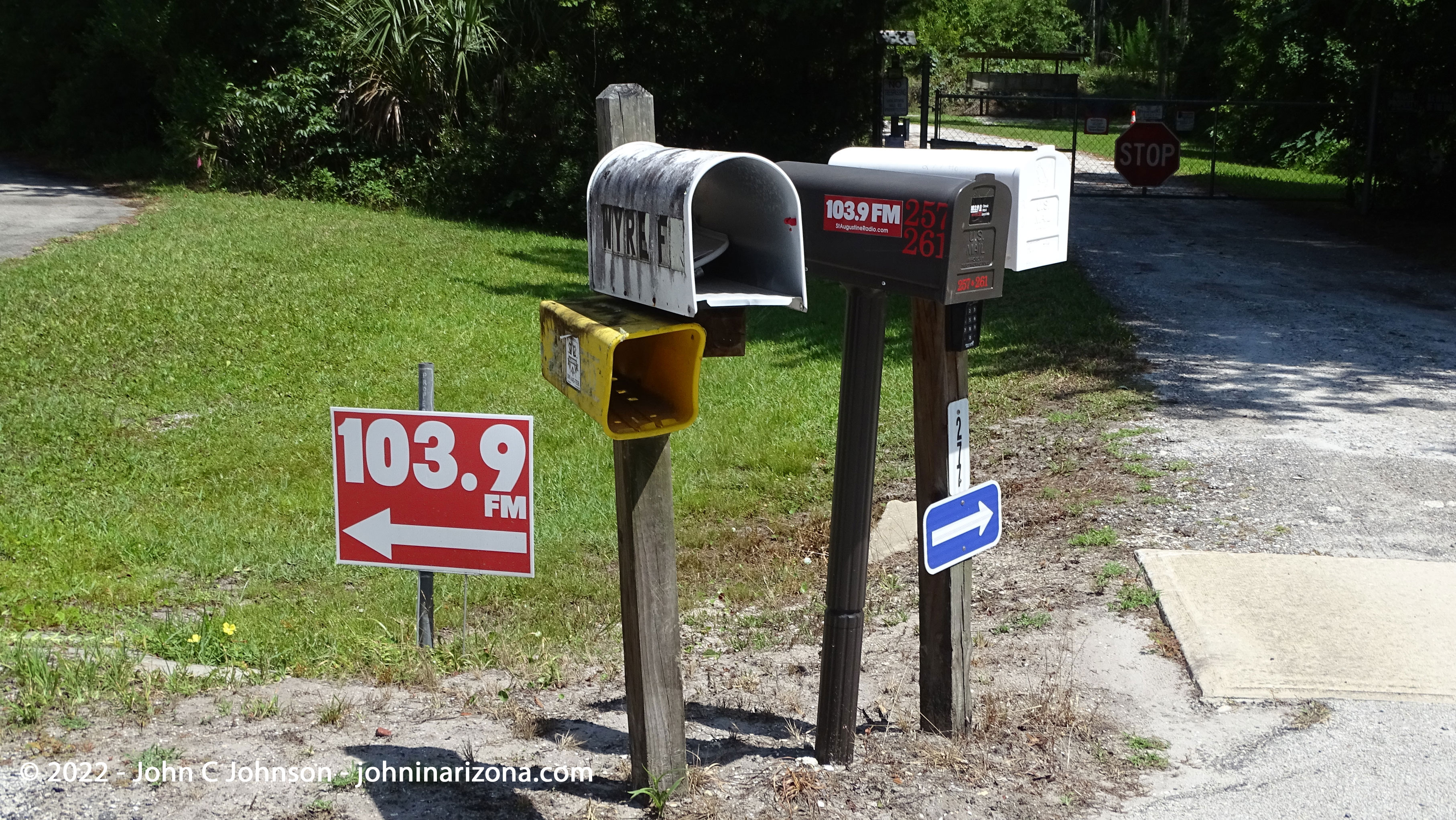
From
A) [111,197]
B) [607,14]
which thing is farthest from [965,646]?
[111,197]

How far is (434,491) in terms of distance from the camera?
4520 mm

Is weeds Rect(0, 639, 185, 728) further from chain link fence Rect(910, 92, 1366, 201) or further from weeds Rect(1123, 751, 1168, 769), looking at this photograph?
chain link fence Rect(910, 92, 1366, 201)

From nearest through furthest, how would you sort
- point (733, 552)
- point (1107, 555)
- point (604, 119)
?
1. point (604, 119)
2. point (1107, 555)
3. point (733, 552)

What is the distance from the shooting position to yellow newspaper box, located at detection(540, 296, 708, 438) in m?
2.85

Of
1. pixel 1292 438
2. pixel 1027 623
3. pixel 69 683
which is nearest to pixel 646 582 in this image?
pixel 69 683

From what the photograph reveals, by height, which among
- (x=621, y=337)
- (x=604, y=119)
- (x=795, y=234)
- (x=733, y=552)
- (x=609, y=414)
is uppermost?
(x=604, y=119)

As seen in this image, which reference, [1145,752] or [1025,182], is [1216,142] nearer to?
[1145,752]

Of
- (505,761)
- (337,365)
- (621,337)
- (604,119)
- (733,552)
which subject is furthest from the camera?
(337,365)

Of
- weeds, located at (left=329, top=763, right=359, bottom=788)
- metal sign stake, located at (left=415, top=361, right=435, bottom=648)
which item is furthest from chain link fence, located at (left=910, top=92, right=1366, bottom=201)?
weeds, located at (left=329, top=763, right=359, bottom=788)

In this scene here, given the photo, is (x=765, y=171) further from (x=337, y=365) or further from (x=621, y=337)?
(x=337, y=365)

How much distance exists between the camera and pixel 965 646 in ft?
12.1

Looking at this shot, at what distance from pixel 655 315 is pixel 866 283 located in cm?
60

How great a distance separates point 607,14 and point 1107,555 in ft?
45.3

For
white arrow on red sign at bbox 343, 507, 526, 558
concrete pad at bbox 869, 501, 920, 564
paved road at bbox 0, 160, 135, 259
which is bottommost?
concrete pad at bbox 869, 501, 920, 564
